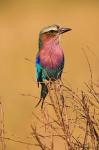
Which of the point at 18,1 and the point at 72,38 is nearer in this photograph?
the point at 72,38

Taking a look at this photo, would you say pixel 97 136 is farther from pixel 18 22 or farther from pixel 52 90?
pixel 18 22

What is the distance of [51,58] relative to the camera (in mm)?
6324

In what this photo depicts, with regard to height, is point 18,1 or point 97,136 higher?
point 18,1

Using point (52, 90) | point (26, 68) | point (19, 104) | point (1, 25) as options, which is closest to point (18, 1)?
point (1, 25)

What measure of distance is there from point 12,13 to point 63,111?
876cm

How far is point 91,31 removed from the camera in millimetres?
12305

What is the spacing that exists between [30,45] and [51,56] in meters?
6.07

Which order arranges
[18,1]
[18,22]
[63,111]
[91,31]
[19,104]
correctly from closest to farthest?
[63,111]
[19,104]
[91,31]
[18,22]
[18,1]

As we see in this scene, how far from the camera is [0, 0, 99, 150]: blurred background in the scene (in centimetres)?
1008

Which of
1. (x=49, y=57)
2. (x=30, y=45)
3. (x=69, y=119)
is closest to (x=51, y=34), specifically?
(x=49, y=57)

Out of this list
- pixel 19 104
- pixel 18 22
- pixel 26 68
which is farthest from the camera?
pixel 18 22

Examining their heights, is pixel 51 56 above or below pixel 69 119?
above

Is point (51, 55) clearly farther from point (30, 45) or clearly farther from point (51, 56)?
point (30, 45)

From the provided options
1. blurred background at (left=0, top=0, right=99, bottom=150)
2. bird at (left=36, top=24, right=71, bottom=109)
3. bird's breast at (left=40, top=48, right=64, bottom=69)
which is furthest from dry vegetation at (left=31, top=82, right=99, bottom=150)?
blurred background at (left=0, top=0, right=99, bottom=150)
